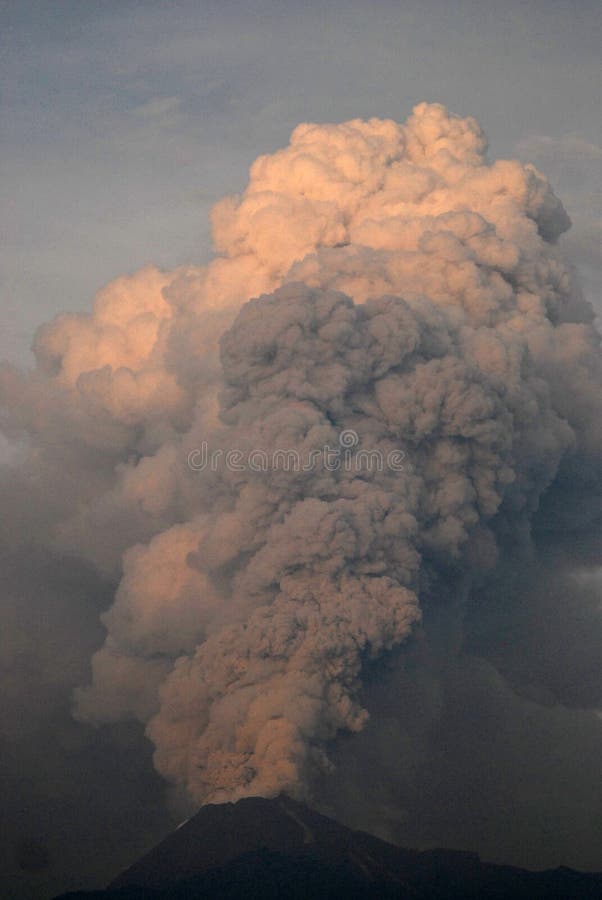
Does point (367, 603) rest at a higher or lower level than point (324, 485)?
lower

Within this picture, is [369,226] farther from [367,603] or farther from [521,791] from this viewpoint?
[521,791]

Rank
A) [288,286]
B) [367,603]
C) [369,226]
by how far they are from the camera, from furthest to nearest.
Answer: [369,226] < [288,286] < [367,603]

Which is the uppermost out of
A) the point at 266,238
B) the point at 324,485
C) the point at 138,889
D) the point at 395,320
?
the point at 266,238

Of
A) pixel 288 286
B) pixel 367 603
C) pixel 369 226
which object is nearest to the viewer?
pixel 367 603

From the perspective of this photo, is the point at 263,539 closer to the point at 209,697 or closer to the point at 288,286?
the point at 209,697

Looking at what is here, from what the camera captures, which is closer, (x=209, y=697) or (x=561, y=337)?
(x=209, y=697)

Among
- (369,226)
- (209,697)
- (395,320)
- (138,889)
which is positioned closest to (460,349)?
(395,320)
